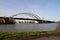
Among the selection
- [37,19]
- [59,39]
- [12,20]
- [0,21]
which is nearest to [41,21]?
[37,19]

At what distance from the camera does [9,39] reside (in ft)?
28.0

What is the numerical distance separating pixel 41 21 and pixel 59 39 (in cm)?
6075

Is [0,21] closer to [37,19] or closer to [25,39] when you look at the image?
[37,19]

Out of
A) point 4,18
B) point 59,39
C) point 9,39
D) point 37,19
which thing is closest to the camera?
point 9,39

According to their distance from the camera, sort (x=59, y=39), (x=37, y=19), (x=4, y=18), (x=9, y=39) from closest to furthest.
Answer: (x=9, y=39)
(x=59, y=39)
(x=4, y=18)
(x=37, y=19)

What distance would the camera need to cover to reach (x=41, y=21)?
70.6 meters

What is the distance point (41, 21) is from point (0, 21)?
72.1 ft

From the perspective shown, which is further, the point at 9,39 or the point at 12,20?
the point at 12,20

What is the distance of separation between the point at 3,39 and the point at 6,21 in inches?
1960

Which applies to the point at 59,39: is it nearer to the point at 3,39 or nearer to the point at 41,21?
the point at 3,39

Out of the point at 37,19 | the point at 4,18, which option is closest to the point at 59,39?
the point at 4,18

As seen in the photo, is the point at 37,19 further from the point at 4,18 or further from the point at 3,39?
the point at 3,39

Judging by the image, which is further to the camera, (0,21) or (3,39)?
(0,21)

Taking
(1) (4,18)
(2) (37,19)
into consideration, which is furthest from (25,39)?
(2) (37,19)
